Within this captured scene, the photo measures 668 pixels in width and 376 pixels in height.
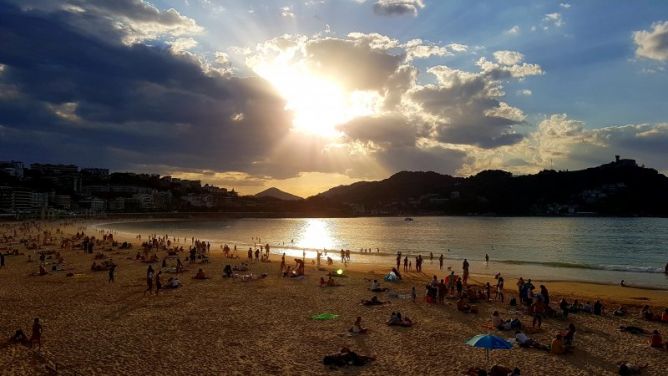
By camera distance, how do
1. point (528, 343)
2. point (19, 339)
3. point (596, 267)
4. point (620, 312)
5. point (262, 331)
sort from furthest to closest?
point (596, 267) < point (620, 312) < point (262, 331) < point (528, 343) < point (19, 339)

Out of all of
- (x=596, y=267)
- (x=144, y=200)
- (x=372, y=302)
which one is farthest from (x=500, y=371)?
(x=144, y=200)

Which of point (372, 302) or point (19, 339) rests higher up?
point (372, 302)

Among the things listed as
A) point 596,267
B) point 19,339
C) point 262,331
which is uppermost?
point 19,339

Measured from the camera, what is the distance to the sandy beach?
1283 centimetres

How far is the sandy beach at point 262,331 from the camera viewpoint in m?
12.8

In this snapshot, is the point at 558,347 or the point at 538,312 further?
the point at 538,312

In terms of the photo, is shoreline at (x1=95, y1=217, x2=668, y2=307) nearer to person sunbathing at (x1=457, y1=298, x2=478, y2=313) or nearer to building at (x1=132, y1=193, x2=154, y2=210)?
person sunbathing at (x1=457, y1=298, x2=478, y2=313)

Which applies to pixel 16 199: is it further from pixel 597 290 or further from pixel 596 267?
pixel 597 290

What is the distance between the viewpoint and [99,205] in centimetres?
17425

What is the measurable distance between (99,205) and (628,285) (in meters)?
A: 178

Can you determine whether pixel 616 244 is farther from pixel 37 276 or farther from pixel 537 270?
pixel 37 276

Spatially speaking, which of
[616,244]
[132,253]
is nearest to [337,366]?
[132,253]

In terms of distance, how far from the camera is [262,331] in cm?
1623

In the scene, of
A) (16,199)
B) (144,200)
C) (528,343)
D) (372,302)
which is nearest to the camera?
(528,343)
